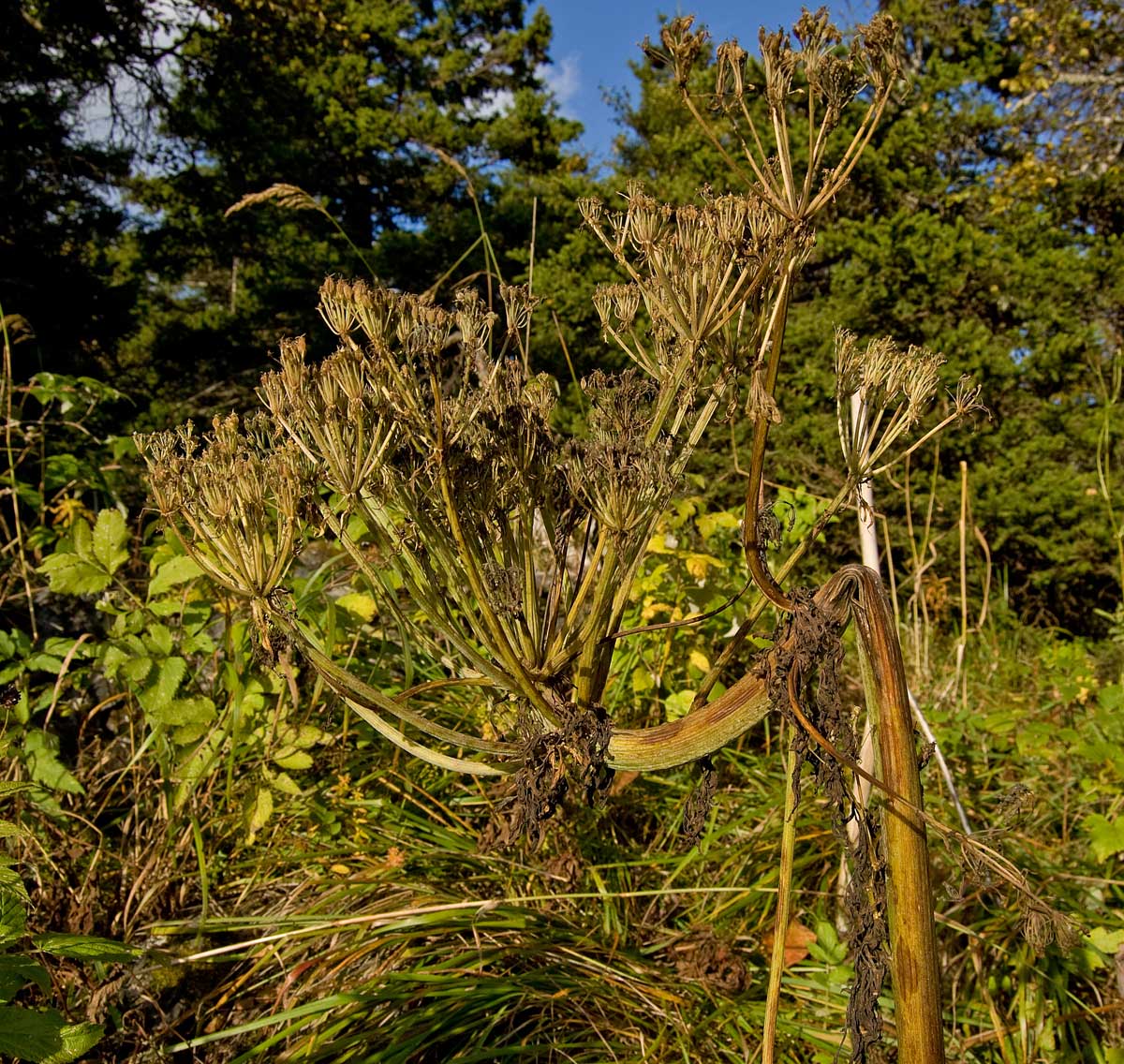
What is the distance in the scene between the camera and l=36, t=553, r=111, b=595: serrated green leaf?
7.20ft

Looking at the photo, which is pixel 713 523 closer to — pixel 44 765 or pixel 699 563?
pixel 699 563

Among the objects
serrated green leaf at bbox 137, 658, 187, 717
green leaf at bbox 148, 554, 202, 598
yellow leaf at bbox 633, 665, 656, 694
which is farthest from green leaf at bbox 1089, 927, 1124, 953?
green leaf at bbox 148, 554, 202, 598

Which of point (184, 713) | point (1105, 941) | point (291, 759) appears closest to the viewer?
point (1105, 941)

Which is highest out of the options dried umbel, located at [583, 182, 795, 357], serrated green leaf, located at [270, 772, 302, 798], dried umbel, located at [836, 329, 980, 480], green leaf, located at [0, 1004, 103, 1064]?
dried umbel, located at [583, 182, 795, 357]

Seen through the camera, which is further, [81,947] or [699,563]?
[699,563]

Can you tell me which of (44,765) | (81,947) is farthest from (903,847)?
(44,765)

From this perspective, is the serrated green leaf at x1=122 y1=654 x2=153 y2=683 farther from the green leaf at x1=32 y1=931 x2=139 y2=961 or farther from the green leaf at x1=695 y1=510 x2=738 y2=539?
the green leaf at x1=695 y1=510 x2=738 y2=539

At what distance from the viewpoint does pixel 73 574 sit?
2.22 metres

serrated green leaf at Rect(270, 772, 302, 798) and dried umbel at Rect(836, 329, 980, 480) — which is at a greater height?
dried umbel at Rect(836, 329, 980, 480)

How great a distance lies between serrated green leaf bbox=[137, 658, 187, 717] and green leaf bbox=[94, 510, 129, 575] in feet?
1.04

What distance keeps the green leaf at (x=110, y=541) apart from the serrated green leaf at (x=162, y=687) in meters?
0.32

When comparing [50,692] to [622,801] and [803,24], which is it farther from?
[803,24]

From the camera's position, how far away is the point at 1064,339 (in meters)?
6.57

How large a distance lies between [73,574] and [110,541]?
12 centimetres
